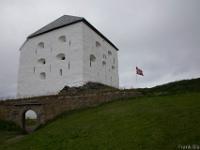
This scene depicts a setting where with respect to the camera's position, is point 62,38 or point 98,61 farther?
point 98,61

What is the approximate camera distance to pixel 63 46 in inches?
920

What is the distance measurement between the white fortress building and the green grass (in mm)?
11177

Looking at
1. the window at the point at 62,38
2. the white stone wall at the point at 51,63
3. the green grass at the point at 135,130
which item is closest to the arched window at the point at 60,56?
the white stone wall at the point at 51,63

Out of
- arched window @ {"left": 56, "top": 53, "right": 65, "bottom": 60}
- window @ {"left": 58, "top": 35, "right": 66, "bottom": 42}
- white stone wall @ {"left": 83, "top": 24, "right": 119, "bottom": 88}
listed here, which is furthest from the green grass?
window @ {"left": 58, "top": 35, "right": 66, "bottom": 42}

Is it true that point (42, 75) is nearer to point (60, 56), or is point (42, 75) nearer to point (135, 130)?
point (60, 56)

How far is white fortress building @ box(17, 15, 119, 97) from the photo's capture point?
22.3m

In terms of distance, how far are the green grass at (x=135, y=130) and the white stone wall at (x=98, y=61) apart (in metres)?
11.3

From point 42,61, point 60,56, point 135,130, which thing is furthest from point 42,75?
point 135,130

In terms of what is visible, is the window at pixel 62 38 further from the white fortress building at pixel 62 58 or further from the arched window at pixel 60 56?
the arched window at pixel 60 56

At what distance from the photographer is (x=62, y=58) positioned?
943 inches

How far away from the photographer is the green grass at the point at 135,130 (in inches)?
275

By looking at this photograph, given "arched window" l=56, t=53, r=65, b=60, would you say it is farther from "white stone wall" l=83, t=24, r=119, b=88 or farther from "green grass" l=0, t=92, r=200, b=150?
"green grass" l=0, t=92, r=200, b=150

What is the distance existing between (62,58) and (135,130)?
17.0m

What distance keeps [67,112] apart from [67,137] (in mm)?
5792
